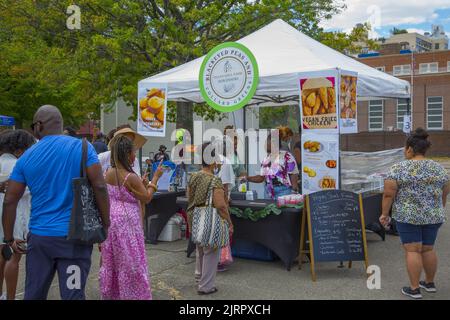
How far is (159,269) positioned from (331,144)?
2.64 metres

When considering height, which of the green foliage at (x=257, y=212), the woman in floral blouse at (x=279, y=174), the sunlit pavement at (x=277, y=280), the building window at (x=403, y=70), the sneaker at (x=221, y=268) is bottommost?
the sunlit pavement at (x=277, y=280)

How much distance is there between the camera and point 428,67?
185 feet

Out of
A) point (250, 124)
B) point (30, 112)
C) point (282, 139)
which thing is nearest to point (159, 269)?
point (282, 139)

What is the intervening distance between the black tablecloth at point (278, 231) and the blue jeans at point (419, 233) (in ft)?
4.46

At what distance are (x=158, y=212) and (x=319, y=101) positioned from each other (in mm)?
3186

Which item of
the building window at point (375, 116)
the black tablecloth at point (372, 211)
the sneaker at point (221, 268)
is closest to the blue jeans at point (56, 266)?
the sneaker at point (221, 268)

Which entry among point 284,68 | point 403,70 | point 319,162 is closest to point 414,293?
point 319,162

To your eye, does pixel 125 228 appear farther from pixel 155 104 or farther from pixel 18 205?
pixel 155 104

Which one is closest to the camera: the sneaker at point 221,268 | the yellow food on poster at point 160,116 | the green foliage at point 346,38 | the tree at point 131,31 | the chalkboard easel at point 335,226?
the chalkboard easel at point 335,226

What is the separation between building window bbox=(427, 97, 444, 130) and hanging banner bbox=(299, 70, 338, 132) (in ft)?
159

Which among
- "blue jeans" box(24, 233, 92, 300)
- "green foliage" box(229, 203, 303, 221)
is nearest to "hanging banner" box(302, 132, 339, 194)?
"green foliage" box(229, 203, 303, 221)

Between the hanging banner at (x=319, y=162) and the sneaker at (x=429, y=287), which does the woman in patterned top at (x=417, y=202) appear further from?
the hanging banner at (x=319, y=162)

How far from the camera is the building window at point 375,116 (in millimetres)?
53425

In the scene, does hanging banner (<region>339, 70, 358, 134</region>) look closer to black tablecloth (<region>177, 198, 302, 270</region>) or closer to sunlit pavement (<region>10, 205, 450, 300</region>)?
black tablecloth (<region>177, 198, 302, 270</region>)
